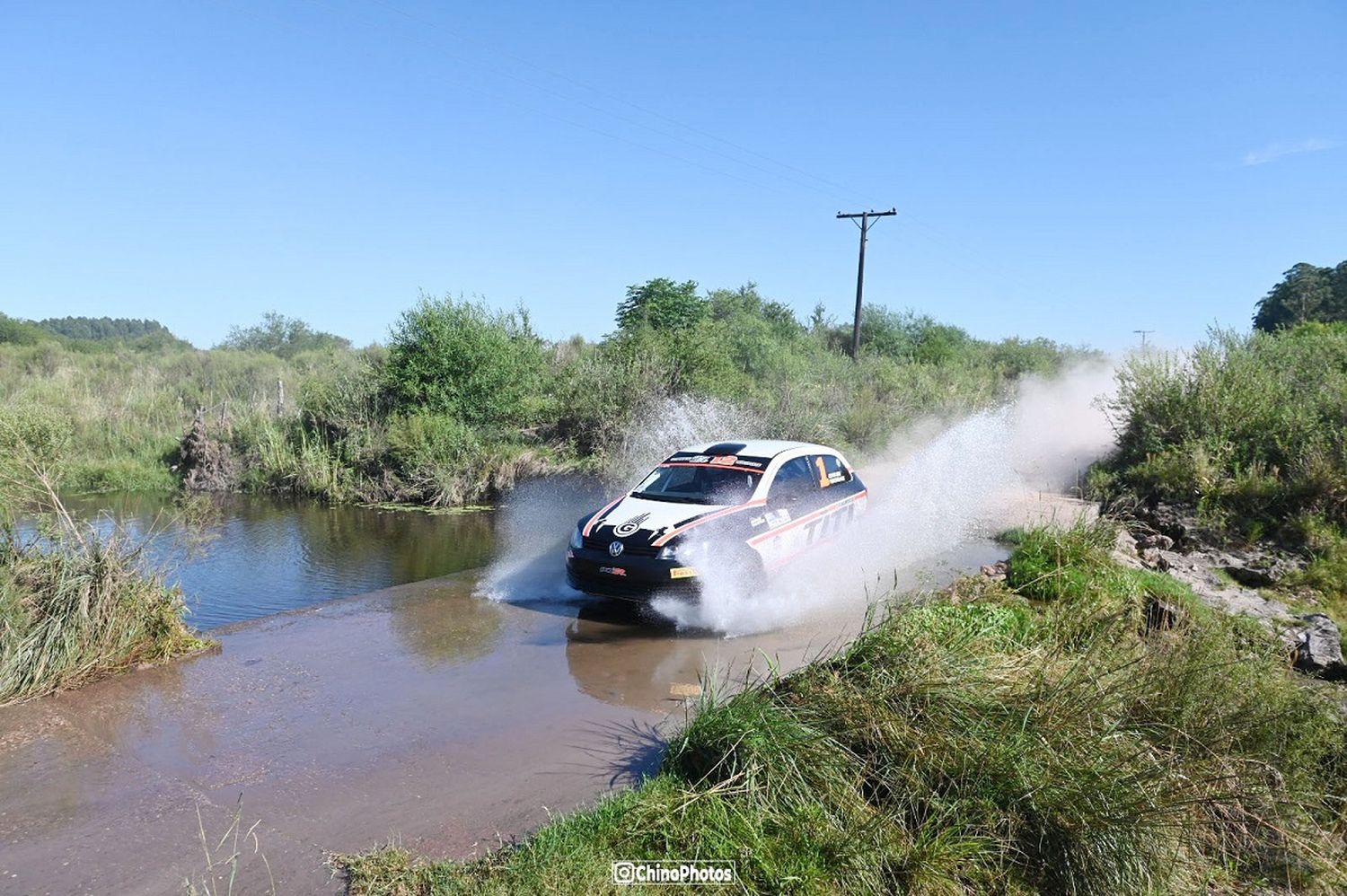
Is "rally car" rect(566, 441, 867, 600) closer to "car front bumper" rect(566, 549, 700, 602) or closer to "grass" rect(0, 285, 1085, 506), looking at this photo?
"car front bumper" rect(566, 549, 700, 602)

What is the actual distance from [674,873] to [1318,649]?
7.51m

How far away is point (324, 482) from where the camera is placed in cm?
2131

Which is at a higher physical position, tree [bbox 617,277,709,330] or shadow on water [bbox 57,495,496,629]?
tree [bbox 617,277,709,330]

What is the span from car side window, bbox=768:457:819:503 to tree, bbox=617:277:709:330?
27683 mm

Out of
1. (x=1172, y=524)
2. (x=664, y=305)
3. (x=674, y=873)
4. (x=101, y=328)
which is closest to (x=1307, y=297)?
(x=664, y=305)

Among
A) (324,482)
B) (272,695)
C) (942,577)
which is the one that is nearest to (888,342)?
(324,482)

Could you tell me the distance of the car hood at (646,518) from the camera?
8.98 m

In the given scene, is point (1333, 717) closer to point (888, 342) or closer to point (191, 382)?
point (191, 382)

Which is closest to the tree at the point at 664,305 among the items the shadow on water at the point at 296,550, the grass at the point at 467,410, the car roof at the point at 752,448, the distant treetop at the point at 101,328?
the grass at the point at 467,410

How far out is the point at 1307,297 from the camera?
1873 inches

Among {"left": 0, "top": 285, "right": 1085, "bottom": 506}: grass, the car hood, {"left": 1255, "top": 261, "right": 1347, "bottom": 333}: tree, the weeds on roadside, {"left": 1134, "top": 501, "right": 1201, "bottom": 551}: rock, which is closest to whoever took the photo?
the weeds on roadside

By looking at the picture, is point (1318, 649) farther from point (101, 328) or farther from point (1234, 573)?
point (101, 328)

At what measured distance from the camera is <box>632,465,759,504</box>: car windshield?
32.0 feet

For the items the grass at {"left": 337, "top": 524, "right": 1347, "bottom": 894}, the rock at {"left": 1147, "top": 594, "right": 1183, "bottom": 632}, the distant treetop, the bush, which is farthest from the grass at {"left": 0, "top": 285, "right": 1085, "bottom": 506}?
the distant treetop
